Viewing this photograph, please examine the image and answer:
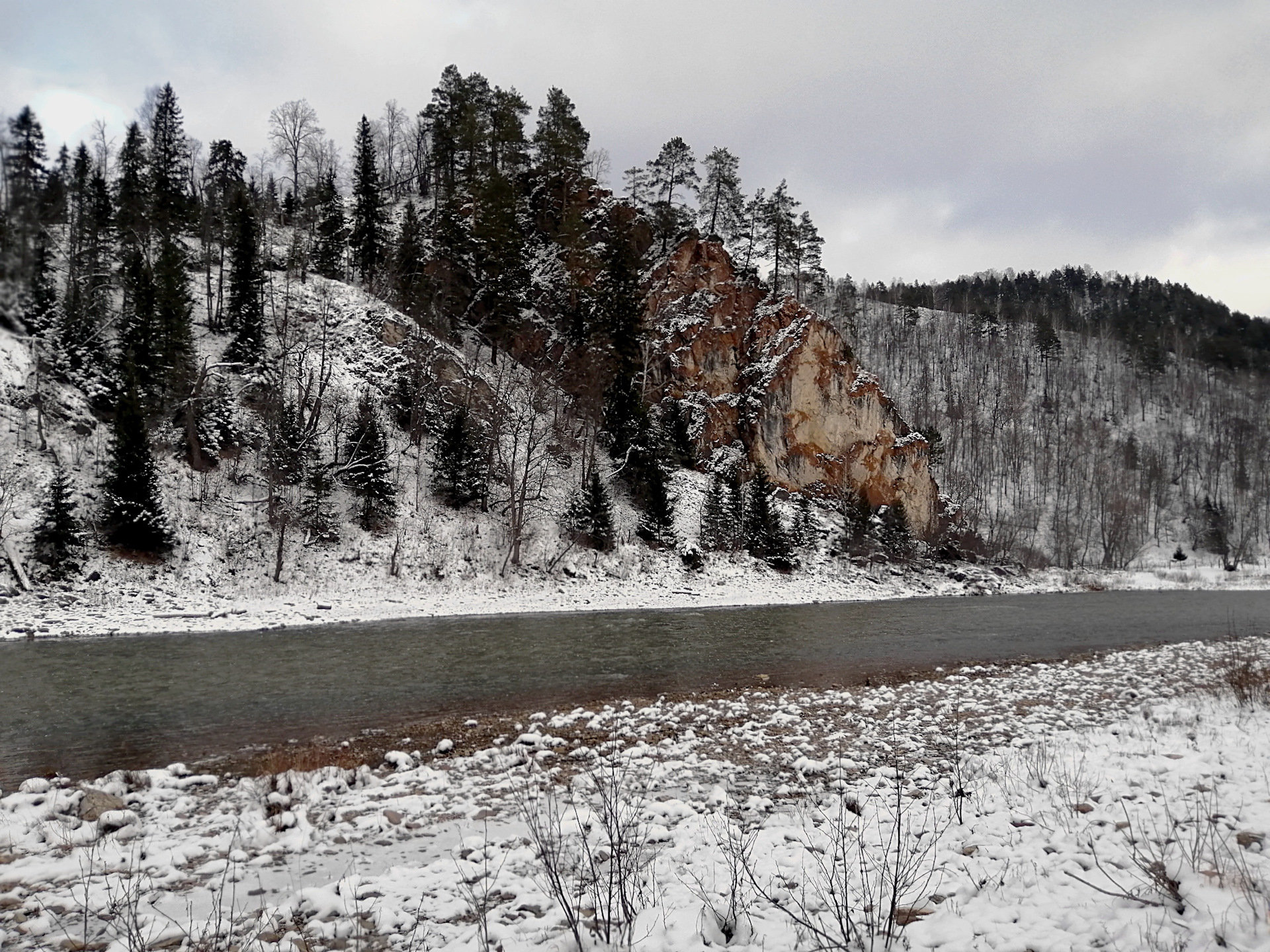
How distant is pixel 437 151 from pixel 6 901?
66.8m

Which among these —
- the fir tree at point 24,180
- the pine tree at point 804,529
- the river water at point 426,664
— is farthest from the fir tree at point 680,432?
the fir tree at point 24,180

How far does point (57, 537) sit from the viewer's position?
1984cm

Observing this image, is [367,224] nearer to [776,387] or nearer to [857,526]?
[776,387]

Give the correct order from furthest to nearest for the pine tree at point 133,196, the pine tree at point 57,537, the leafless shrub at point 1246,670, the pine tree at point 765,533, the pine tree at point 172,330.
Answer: the pine tree at point 765,533
the pine tree at point 133,196
the pine tree at point 172,330
the pine tree at point 57,537
the leafless shrub at point 1246,670

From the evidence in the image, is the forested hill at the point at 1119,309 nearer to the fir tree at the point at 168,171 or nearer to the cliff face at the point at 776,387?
the cliff face at the point at 776,387

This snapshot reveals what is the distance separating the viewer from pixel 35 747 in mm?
8359

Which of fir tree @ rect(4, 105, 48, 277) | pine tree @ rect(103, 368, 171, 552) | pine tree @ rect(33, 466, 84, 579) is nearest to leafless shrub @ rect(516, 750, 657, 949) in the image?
fir tree @ rect(4, 105, 48, 277)

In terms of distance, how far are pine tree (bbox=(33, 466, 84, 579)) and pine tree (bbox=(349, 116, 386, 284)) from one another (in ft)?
91.1

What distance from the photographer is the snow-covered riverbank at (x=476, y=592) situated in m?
18.3

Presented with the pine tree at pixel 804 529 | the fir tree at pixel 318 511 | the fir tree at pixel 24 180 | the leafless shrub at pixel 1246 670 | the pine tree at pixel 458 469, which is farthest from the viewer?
the pine tree at pixel 804 529

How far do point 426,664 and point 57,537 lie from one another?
14.7 metres

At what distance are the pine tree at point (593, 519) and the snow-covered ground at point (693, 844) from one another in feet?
71.0

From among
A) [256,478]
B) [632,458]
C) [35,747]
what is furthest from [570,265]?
[35,747]

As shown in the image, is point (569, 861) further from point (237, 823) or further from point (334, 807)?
point (237, 823)
